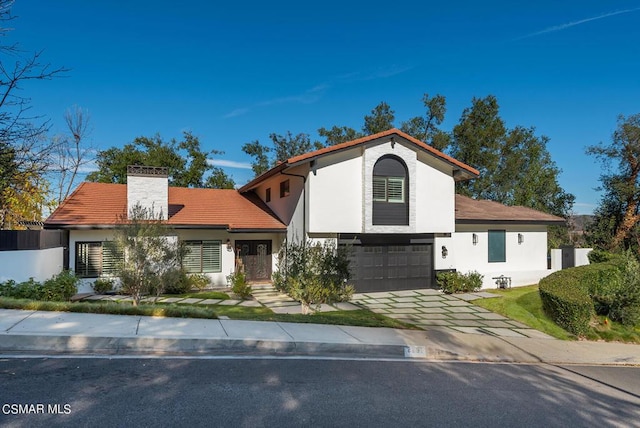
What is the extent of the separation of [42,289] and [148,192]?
20.3 ft

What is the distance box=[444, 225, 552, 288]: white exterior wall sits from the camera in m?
17.9

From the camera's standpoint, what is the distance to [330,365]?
6.22 meters

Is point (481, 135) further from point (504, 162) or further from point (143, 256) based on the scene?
point (143, 256)

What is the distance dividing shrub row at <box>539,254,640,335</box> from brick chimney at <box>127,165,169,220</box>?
1401cm

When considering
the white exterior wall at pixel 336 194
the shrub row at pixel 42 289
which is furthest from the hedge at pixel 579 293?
the shrub row at pixel 42 289

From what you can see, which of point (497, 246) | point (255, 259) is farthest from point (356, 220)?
point (497, 246)

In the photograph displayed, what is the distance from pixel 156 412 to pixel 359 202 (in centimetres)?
1232

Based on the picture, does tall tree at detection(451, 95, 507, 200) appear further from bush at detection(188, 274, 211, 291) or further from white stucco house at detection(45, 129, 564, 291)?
bush at detection(188, 274, 211, 291)

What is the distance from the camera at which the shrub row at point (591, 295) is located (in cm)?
1101

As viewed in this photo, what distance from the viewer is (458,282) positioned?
16812mm

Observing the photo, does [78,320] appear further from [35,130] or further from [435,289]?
[435,289]

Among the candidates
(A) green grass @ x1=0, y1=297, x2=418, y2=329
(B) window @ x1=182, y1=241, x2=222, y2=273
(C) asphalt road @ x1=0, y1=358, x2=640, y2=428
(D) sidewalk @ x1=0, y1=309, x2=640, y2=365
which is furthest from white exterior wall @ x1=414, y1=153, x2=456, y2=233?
(C) asphalt road @ x1=0, y1=358, x2=640, y2=428

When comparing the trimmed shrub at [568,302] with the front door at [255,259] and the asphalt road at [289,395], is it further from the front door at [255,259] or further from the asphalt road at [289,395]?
the front door at [255,259]
